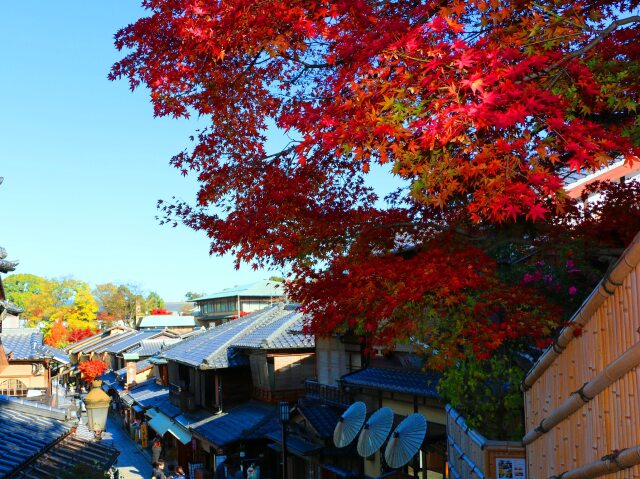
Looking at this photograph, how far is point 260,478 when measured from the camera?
988 inches

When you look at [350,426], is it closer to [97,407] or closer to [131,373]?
[97,407]

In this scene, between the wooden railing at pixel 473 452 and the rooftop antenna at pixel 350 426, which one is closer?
the wooden railing at pixel 473 452

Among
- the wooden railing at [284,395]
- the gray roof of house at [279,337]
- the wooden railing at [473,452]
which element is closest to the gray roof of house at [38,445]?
the wooden railing at [473,452]

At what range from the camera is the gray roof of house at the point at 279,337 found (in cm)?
2605

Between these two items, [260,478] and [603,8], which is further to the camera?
[260,478]

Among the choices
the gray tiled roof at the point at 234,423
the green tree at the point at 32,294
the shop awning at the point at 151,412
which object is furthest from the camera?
the green tree at the point at 32,294

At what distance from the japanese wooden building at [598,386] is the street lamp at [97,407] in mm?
9701

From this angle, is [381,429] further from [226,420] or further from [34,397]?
[34,397]

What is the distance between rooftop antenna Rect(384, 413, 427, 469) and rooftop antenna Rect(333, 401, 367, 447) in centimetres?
255

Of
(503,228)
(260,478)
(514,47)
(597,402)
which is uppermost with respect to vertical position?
(514,47)

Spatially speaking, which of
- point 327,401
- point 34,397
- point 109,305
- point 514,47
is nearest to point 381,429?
point 327,401

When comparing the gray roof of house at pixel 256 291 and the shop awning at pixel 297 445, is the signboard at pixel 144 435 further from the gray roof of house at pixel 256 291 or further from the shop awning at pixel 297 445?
the gray roof of house at pixel 256 291

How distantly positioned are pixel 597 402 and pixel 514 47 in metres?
3.88

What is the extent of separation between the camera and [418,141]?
22.1 ft
